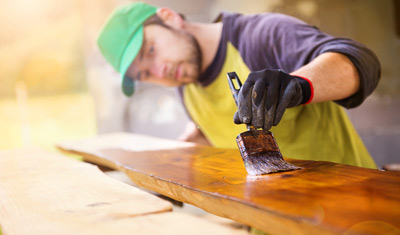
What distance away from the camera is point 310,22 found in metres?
2.25

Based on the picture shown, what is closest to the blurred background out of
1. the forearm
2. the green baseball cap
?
the green baseball cap

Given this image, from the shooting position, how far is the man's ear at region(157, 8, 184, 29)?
8.07 feet

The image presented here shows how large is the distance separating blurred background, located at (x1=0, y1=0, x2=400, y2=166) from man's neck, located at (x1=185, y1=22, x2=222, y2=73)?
0.09 metres

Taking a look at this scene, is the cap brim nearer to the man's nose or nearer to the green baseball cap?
the green baseball cap

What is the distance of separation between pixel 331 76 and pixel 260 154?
21.1 inches

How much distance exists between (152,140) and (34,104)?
4.67ft

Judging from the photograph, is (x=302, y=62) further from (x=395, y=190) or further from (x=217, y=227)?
(x=217, y=227)

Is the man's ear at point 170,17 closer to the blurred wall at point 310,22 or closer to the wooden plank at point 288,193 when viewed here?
the blurred wall at point 310,22

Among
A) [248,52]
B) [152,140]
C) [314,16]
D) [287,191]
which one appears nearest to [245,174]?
[287,191]

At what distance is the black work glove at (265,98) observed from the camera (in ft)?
3.80

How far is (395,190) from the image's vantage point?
2.67 ft

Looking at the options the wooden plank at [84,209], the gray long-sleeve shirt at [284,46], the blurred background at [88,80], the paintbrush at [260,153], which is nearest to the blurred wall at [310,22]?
the blurred background at [88,80]

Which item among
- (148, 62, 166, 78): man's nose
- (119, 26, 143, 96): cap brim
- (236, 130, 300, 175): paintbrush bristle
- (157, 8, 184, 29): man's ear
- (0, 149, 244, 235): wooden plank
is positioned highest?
(157, 8, 184, 29): man's ear

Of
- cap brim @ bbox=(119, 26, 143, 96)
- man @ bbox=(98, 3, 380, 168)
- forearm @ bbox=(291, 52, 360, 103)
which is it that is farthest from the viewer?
cap brim @ bbox=(119, 26, 143, 96)
